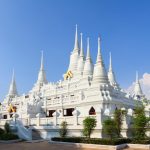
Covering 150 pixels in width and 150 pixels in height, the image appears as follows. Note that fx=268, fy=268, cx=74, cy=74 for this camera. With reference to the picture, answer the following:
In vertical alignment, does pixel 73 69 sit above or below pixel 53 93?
above

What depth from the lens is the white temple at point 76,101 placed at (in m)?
29.6

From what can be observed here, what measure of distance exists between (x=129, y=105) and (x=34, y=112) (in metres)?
14.3

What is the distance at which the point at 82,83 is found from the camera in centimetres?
4359

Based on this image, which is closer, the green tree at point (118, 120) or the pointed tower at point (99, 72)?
the green tree at point (118, 120)

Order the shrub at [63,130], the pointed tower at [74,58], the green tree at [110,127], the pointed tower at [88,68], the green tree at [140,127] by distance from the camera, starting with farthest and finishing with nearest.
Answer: the pointed tower at [74,58] → the pointed tower at [88,68] → the shrub at [63,130] → the green tree at [110,127] → the green tree at [140,127]

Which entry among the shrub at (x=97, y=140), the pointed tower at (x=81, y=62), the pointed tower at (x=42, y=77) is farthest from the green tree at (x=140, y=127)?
the pointed tower at (x=42, y=77)

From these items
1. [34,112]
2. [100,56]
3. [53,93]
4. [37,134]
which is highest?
[100,56]

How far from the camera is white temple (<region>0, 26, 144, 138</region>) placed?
2959 cm

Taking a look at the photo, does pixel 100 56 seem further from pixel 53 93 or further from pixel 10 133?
pixel 10 133

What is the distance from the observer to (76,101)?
37938 millimetres

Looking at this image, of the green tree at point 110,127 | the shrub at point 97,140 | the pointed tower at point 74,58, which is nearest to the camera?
the shrub at point 97,140

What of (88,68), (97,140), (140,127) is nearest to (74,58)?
(88,68)

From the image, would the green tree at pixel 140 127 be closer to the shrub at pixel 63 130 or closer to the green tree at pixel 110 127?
the green tree at pixel 110 127

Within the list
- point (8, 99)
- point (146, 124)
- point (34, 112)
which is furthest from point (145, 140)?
point (8, 99)
